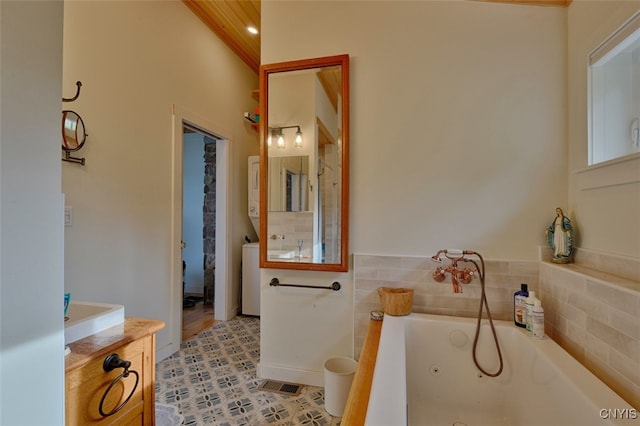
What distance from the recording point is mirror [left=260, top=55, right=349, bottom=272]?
2.07 metres

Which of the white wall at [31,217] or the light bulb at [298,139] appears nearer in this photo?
the white wall at [31,217]

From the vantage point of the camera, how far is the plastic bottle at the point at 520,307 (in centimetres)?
164

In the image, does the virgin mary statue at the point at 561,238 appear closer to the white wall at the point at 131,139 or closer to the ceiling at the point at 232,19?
the white wall at the point at 131,139

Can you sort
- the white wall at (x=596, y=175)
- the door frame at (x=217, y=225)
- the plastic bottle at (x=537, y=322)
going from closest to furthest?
1. the white wall at (x=596, y=175)
2. the plastic bottle at (x=537, y=322)
3. the door frame at (x=217, y=225)

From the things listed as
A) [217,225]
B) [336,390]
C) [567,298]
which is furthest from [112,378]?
[217,225]

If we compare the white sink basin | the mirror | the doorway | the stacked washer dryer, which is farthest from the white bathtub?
the doorway

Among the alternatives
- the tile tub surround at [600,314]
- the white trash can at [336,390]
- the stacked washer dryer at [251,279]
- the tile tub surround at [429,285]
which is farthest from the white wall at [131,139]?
the tile tub surround at [600,314]

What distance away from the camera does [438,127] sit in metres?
1.88

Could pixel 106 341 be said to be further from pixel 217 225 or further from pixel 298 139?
pixel 217 225

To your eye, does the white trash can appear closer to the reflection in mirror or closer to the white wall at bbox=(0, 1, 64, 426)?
the reflection in mirror

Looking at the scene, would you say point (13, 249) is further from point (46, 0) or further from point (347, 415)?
point (347, 415)

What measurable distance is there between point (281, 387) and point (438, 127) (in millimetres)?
2044

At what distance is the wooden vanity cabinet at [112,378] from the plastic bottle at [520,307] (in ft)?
5.98

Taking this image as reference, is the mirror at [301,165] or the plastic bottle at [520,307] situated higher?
the mirror at [301,165]
